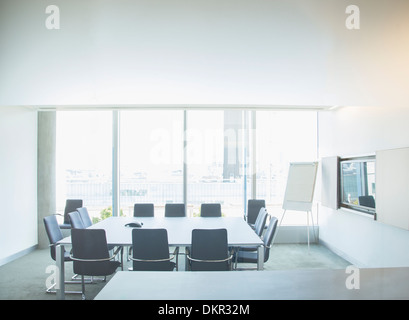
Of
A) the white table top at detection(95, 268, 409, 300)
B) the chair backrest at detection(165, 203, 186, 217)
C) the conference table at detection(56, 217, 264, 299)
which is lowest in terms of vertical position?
the conference table at detection(56, 217, 264, 299)

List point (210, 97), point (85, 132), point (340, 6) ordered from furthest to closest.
A: point (85, 132), point (210, 97), point (340, 6)

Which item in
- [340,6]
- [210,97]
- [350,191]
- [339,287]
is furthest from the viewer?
[350,191]

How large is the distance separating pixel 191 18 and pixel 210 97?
2.35ft

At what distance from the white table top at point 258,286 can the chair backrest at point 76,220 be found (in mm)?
3150

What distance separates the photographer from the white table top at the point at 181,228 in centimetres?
338

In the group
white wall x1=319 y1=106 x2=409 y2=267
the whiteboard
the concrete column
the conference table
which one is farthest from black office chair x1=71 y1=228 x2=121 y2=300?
the whiteboard

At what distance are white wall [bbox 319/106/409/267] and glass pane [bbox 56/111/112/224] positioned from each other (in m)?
5.02

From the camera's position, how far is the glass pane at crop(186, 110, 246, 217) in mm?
6449

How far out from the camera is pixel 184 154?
6.43m

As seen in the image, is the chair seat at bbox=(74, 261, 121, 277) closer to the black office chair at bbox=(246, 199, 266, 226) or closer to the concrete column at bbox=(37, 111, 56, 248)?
the black office chair at bbox=(246, 199, 266, 226)

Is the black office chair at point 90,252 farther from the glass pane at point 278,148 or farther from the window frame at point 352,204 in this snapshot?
the glass pane at point 278,148

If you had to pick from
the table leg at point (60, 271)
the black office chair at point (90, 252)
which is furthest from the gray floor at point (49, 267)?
the black office chair at point (90, 252)

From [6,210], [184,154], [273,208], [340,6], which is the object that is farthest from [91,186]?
[340,6]

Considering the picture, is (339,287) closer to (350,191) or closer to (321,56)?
(321,56)
